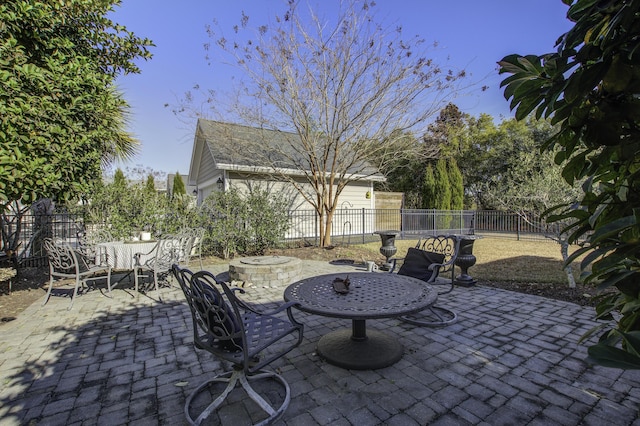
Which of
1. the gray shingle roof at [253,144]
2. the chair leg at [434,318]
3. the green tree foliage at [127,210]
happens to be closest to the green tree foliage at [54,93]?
the green tree foliage at [127,210]

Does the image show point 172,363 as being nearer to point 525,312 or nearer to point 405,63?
point 525,312

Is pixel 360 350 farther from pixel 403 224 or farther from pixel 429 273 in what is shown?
pixel 403 224

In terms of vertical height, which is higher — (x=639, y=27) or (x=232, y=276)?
(x=639, y=27)

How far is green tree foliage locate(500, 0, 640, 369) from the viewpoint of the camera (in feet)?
2.86

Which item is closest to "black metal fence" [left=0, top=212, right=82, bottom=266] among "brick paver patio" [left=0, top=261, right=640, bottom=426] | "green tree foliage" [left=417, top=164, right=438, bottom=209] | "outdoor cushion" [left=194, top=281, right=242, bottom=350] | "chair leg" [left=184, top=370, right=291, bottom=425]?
"brick paver patio" [left=0, top=261, right=640, bottom=426]

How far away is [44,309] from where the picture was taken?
14.3 feet

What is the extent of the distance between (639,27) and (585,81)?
Result: 0.21m

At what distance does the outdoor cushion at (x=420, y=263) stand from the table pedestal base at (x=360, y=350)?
1126 millimetres

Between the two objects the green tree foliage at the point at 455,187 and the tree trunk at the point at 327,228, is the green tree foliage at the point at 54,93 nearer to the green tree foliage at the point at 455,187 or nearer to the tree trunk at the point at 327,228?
the tree trunk at the point at 327,228

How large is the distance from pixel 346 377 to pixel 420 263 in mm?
2168

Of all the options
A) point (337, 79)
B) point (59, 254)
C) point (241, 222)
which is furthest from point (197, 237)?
point (337, 79)

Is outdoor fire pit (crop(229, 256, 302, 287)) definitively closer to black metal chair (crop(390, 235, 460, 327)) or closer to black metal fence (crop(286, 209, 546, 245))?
black metal chair (crop(390, 235, 460, 327))

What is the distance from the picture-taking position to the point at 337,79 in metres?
8.12

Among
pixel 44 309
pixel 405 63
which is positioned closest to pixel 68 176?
pixel 44 309
